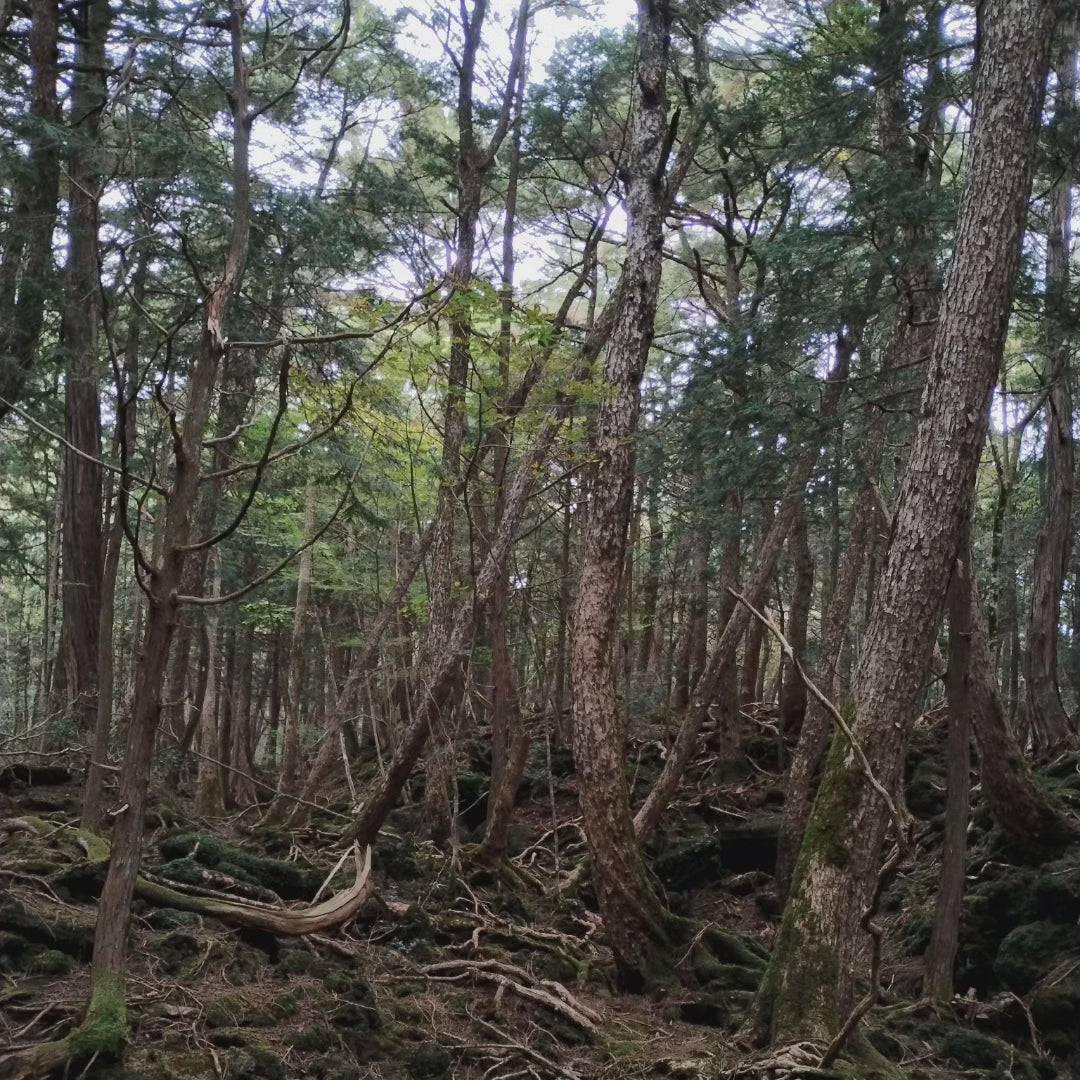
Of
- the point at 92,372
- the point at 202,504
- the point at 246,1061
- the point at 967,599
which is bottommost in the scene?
the point at 246,1061

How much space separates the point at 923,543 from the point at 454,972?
4.67m

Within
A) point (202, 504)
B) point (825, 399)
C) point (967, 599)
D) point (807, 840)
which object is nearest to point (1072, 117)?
point (825, 399)

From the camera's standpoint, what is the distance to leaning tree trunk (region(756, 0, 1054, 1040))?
5.56m

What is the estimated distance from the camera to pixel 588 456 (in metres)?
9.14

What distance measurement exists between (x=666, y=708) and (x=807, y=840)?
11.6m

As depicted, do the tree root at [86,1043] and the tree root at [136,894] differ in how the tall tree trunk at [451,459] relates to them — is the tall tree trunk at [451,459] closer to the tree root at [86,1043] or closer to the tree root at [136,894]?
the tree root at [136,894]

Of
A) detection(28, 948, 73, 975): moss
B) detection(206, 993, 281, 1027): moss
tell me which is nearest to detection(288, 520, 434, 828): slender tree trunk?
detection(206, 993, 281, 1027): moss

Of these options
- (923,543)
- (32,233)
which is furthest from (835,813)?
(32,233)

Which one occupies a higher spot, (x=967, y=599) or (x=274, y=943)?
(x=967, y=599)

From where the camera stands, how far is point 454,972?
7188 mm

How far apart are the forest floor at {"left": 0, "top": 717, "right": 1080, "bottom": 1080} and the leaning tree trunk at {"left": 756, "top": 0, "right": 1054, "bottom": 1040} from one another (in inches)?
21.6

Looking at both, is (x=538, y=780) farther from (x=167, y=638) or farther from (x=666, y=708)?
(x=167, y=638)

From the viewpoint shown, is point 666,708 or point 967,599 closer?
point 967,599

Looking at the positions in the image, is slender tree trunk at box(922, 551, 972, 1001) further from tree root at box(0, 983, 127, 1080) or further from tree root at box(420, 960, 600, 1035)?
tree root at box(0, 983, 127, 1080)
